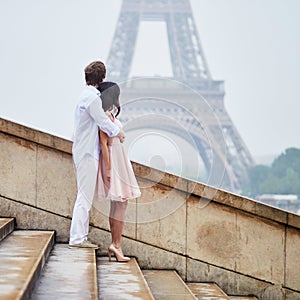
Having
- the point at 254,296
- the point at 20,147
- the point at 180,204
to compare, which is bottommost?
the point at 254,296

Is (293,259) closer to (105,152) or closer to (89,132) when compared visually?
(105,152)

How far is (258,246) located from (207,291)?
91cm

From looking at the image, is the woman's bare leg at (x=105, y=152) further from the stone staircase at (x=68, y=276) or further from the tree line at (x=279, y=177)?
the tree line at (x=279, y=177)

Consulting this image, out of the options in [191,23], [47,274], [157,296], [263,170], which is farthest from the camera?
[263,170]

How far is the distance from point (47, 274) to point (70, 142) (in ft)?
6.81

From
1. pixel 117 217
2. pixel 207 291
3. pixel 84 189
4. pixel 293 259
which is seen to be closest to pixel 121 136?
pixel 84 189

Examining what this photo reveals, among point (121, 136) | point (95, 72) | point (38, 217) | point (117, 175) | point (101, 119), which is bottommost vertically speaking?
point (38, 217)

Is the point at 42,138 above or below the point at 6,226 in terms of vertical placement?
above

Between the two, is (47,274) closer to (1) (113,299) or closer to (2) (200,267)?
(1) (113,299)

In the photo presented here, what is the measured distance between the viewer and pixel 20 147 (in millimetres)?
7617

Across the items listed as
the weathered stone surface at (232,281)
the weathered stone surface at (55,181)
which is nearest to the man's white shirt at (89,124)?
the weathered stone surface at (55,181)

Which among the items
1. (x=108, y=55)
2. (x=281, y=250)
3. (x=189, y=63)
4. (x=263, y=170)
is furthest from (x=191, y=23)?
(x=281, y=250)

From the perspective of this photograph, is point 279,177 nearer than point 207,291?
No

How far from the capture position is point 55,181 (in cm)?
761
